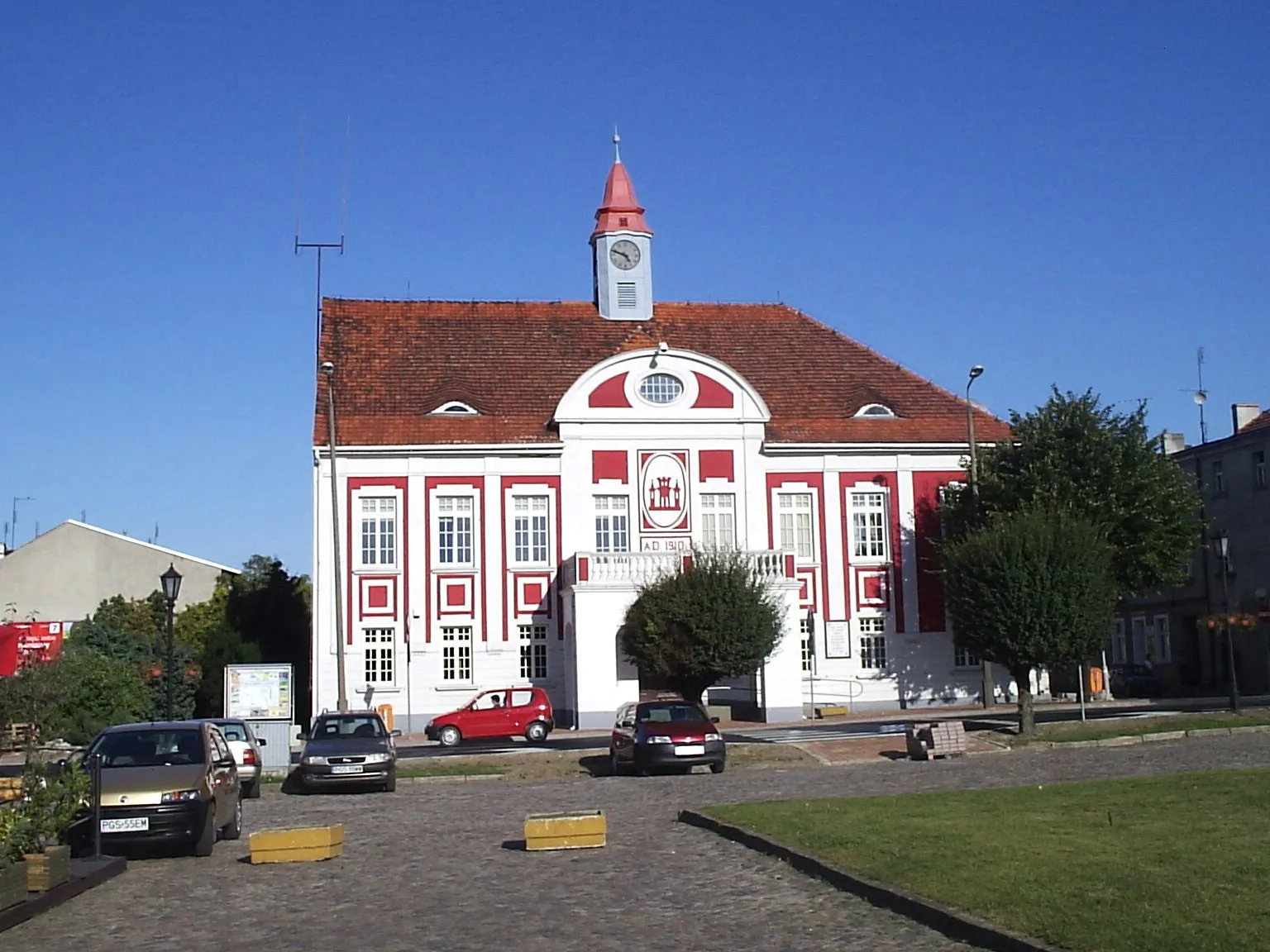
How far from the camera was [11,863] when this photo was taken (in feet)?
46.6

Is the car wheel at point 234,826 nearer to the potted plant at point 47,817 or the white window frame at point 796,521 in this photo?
the potted plant at point 47,817

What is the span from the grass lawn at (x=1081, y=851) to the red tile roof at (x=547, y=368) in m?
32.2

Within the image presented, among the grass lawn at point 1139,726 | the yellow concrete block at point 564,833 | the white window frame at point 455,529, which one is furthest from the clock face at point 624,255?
the yellow concrete block at point 564,833

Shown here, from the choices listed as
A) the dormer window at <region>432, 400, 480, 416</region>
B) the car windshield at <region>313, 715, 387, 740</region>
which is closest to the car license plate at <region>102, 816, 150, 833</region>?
the car windshield at <region>313, 715, 387, 740</region>

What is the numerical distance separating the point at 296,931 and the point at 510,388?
41737mm

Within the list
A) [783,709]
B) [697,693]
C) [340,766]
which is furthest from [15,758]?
[783,709]

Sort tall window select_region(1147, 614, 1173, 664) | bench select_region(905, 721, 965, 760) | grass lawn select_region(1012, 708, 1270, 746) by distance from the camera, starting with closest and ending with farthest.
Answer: bench select_region(905, 721, 965, 760)
grass lawn select_region(1012, 708, 1270, 746)
tall window select_region(1147, 614, 1173, 664)

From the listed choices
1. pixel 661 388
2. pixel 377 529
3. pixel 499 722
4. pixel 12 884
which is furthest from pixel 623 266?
pixel 12 884

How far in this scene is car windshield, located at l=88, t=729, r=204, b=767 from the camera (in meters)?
19.6

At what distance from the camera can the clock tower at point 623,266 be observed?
5800cm

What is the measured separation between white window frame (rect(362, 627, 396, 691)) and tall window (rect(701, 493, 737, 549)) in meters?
11.0

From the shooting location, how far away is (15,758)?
40.5 metres

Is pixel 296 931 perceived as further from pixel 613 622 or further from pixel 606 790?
pixel 613 622

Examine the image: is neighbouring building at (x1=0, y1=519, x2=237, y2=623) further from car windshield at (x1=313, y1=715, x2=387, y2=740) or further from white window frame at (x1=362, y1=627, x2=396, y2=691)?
car windshield at (x1=313, y1=715, x2=387, y2=740)
